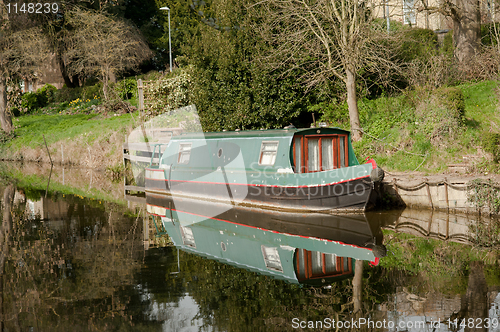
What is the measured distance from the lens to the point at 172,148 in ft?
54.5

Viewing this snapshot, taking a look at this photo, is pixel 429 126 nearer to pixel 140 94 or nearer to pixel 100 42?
pixel 140 94

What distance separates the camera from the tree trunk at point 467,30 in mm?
17797

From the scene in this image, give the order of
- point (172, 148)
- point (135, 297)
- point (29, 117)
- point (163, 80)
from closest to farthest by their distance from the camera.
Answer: point (135, 297) → point (172, 148) → point (163, 80) → point (29, 117)

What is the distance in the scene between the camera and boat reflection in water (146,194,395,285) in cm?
845

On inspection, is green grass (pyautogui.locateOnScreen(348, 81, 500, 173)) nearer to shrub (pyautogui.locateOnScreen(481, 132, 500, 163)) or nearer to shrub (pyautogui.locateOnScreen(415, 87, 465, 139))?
shrub (pyautogui.locateOnScreen(415, 87, 465, 139))

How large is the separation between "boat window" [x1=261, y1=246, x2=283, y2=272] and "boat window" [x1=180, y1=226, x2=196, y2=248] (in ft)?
5.49

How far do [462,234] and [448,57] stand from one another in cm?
998

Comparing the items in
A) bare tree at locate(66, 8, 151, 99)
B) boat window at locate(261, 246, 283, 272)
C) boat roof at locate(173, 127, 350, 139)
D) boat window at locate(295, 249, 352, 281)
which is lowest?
boat window at locate(261, 246, 283, 272)

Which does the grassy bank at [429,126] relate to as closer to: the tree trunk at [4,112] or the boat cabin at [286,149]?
the boat cabin at [286,149]

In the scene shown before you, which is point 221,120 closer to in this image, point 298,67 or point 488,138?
point 298,67

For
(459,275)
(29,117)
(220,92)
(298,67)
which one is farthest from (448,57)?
(29,117)

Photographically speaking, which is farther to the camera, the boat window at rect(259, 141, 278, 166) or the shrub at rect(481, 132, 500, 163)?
the boat window at rect(259, 141, 278, 166)

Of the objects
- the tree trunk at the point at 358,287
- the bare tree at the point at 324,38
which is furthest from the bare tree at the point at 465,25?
the tree trunk at the point at 358,287

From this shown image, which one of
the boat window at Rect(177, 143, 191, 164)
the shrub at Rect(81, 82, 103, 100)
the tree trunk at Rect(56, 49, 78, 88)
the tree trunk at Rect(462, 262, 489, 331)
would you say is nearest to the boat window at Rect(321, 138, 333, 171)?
the boat window at Rect(177, 143, 191, 164)
